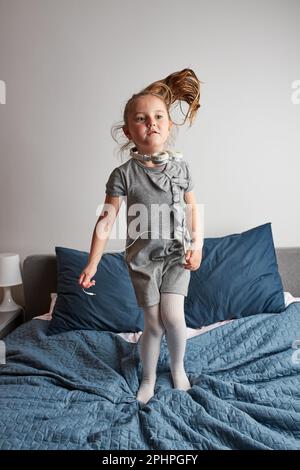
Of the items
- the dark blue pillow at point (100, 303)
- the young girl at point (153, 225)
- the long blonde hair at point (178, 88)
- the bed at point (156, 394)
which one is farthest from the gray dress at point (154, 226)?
the dark blue pillow at point (100, 303)

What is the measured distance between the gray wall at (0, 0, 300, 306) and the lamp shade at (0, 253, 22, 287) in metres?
0.17

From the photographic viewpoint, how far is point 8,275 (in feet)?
7.53

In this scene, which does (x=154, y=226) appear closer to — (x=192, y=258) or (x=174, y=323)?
(x=192, y=258)

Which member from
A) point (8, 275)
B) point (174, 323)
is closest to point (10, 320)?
point (8, 275)

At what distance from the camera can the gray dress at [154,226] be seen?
1.41 metres

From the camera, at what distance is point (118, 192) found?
143cm

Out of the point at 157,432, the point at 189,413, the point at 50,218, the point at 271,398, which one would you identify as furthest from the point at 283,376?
the point at 50,218

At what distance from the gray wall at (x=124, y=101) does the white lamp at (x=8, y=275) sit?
0.17 meters

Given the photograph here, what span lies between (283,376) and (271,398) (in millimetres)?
200

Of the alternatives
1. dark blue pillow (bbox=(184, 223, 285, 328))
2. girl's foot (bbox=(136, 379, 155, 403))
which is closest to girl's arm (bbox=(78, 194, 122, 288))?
girl's foot (bbox=(136, 379, 155, 403))

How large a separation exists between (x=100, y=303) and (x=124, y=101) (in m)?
1.03

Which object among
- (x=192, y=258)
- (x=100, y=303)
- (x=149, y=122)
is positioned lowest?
(x=100, y=303)

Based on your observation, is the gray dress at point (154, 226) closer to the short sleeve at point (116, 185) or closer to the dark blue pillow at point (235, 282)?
the short sleeve at point (116, 185)

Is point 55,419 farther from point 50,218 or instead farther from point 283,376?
point 50,218
